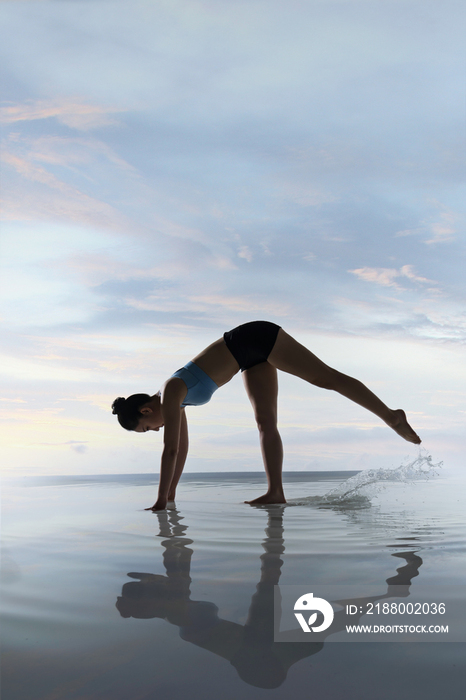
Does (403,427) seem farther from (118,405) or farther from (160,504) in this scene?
(118,405)

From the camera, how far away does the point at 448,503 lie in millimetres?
3061

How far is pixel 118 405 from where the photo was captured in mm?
3535

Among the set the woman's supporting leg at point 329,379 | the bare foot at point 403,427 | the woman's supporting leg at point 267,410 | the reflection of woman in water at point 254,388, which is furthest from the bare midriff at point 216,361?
the bare foot at point 403,427

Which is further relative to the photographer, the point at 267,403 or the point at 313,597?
the point at 267,403

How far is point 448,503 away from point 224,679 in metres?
2.79

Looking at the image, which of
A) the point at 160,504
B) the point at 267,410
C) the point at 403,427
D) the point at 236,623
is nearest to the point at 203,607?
the point at 236,623

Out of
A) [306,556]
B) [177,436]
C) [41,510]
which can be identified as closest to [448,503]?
[177,436]

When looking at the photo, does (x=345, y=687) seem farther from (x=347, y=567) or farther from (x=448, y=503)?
(x=448, y=503)

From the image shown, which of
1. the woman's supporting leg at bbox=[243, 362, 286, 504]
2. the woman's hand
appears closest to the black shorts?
the woman's supporting leg at bbox=[243, 362, 286, 504]

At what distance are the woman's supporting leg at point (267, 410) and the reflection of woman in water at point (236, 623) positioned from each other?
2010 millimetres

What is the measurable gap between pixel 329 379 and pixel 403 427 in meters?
0.56

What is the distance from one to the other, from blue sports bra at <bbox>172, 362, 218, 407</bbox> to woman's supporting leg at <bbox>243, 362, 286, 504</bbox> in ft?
0.99

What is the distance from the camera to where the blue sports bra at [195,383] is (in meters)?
3.37

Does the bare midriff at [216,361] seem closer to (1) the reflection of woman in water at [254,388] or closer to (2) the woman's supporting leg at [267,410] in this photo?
(1) the reflection of woman in water at [254,388]
